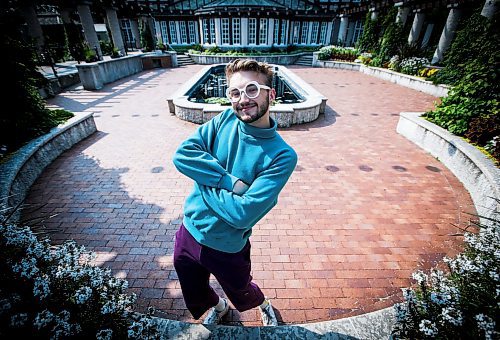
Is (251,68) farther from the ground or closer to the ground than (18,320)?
farther from the ground

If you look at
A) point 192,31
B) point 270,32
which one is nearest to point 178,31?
point 192,31

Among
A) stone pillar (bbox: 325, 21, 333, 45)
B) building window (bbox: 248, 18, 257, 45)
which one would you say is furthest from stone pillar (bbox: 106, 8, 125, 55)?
stone pillar (bbox: 325, 21, 333, 45)

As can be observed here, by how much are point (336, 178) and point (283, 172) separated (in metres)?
3.71

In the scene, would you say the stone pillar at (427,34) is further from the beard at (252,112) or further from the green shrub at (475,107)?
the beard at (252,112)

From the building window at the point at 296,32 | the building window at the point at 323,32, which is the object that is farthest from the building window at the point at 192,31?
the building window at the point at 323,32

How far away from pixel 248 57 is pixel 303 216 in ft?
70.4

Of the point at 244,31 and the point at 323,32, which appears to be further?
the point at 323,32

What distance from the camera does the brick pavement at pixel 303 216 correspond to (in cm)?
271

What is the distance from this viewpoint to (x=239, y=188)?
148 centimetres

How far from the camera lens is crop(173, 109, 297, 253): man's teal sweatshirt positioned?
1410 mm

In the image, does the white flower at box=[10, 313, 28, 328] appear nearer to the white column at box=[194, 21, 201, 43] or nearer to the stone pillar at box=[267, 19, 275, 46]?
the stone pillar at box=[267, 19, 275, 46]

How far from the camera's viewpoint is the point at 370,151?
5918 mm

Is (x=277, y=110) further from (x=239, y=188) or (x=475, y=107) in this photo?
(x=239, y=188)

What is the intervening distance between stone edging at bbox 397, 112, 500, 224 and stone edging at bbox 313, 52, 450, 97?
132 inches
